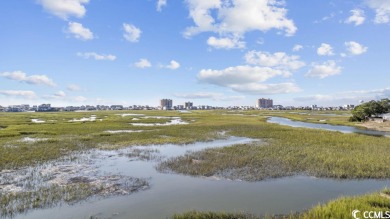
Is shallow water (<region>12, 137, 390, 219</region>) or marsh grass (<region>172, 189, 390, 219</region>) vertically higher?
marsh grass (<region>172, 189, 390, 219</region>)

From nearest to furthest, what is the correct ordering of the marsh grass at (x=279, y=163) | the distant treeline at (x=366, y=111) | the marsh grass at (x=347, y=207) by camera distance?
the marsh grass at (x=347, y=207)
the marsh grass at (x=279, y=163)
the distant treeline at (x=366, y=111)

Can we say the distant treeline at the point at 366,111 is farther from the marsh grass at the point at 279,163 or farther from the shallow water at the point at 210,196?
the shallow water at the point at 210,196

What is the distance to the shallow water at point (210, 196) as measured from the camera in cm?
1390

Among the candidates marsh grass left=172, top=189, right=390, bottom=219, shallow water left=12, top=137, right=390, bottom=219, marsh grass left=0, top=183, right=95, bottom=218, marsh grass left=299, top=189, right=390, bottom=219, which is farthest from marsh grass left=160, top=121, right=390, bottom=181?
marsh grass left=0, top=183, right=95, bottom=218

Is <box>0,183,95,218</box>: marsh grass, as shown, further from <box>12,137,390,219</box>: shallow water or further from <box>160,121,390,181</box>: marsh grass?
<box>160,121,390,181</box>: marsh grass

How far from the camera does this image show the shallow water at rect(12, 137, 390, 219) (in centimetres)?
1390

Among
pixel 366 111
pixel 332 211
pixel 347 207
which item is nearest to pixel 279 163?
pixel 347 207

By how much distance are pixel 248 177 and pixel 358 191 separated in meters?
6.89

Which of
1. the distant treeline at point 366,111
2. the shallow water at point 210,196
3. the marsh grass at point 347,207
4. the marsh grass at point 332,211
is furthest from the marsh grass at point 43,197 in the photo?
the distant treeline at point 366,111

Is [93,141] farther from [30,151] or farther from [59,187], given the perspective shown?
[59,187]

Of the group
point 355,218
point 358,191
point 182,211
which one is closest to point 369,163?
point 358,191

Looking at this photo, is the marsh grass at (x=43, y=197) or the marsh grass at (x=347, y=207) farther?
the marsh grass at (x=43, y=197)

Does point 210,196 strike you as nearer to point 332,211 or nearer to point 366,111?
point 332,211

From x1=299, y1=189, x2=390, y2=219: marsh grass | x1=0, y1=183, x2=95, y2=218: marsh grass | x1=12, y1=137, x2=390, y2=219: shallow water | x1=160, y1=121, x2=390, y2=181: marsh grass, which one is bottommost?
x1=12, y1=137, x2=390, y2=219: shallow water
